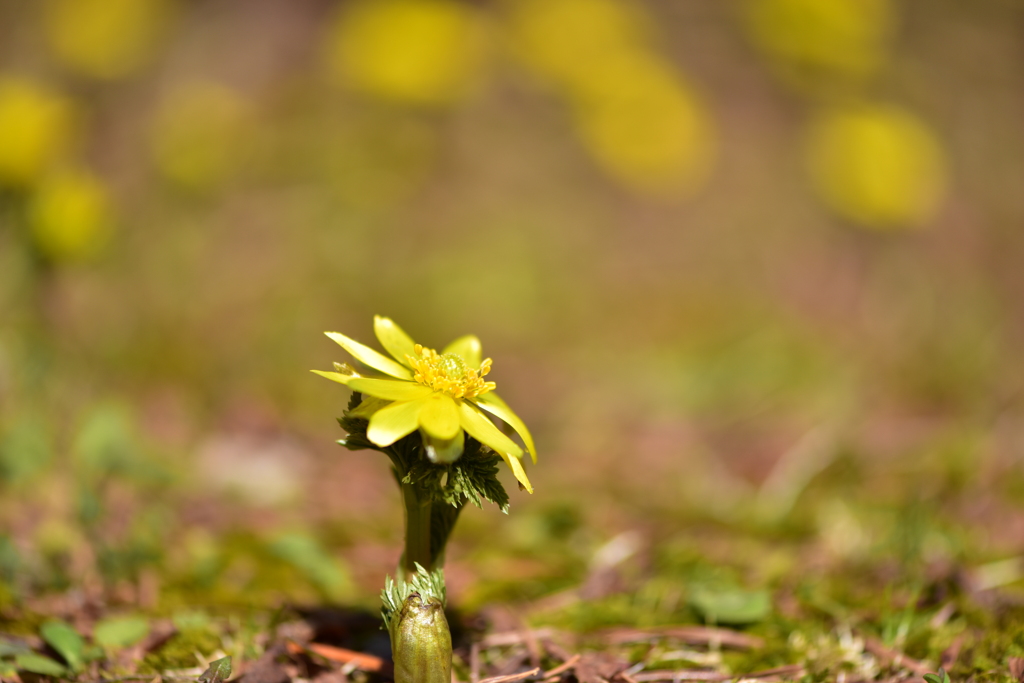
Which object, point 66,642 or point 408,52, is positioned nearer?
point 66,642

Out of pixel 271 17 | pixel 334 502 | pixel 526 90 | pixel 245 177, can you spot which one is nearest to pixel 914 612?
pixel 334 502

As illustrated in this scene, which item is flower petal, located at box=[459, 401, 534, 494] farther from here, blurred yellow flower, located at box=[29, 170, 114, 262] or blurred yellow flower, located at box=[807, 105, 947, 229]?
blurred yellow flower, located at box=[807, 105, 947, 229]

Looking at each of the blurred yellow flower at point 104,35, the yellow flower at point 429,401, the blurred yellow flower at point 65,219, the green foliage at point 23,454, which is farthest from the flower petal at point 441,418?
the blurred yellow flower at point 104,35

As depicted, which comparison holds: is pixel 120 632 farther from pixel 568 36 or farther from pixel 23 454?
pixel 568 36

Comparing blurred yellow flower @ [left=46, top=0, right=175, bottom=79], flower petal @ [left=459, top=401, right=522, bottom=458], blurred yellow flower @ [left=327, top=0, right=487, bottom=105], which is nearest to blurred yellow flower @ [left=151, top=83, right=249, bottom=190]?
blurred yellow flower @ [left=46, top=0, right=175, bottom=79]

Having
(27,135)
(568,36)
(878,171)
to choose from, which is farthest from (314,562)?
(568,36)

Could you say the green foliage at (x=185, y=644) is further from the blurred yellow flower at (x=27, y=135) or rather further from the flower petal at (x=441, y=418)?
the blurred yellow flower at (x=27, y=135)
